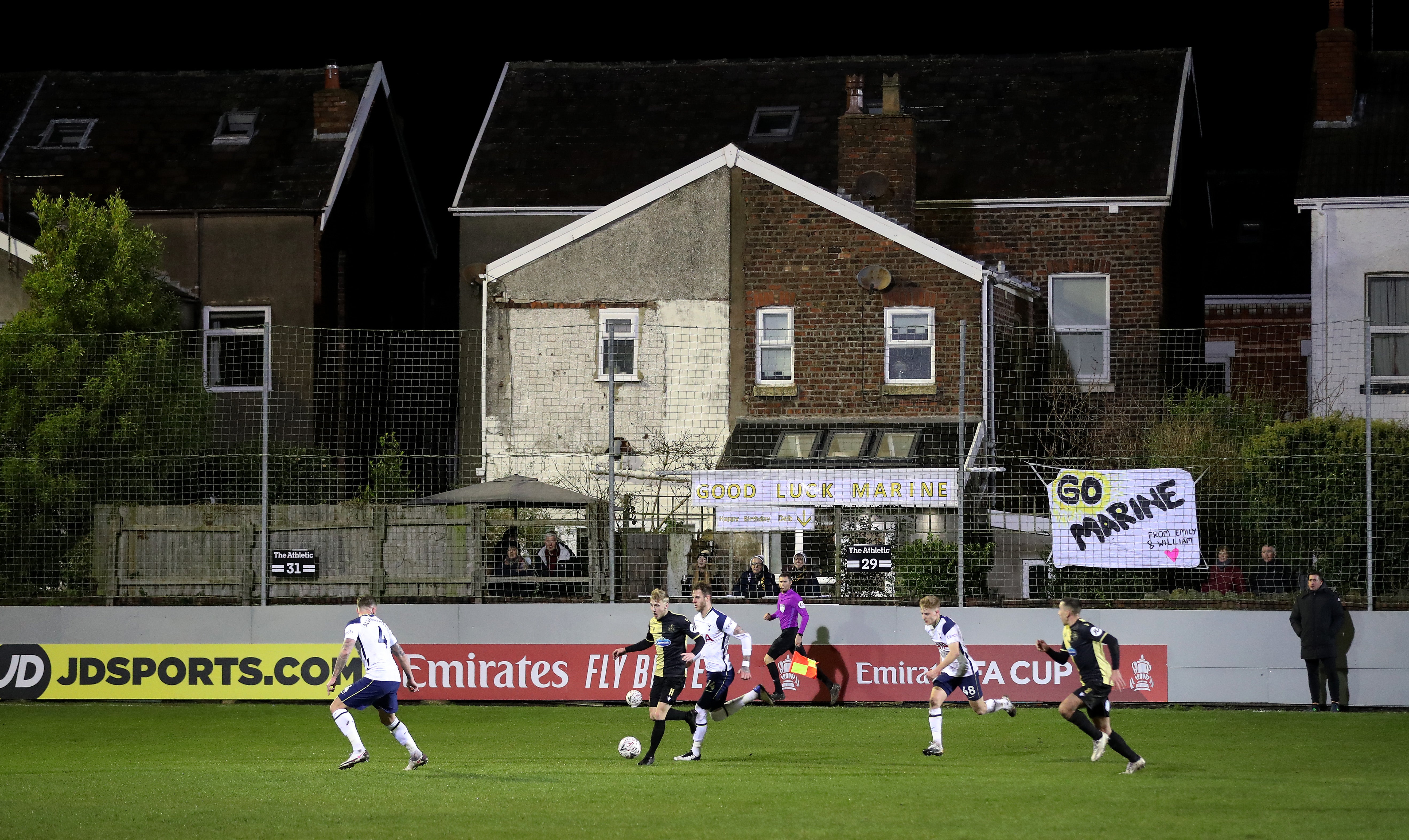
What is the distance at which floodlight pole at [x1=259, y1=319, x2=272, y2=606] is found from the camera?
2295cm

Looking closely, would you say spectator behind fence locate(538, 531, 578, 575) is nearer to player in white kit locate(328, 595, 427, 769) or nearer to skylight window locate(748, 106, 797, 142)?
player in white kit locate(328, 595, 427, 769)

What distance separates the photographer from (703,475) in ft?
80.2

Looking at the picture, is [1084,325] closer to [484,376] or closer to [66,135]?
[484,376]

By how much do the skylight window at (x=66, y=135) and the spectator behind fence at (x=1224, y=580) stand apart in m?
26.4

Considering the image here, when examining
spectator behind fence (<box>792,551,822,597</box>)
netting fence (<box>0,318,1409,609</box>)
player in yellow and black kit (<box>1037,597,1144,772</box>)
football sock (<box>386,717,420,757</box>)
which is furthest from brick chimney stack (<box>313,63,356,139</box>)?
player in yellow and black kit (<box>1037,597,1144,772</box>)

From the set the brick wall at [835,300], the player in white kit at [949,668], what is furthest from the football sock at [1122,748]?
the brick wall at [835,300]

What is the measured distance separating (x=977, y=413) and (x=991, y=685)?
7.75 m

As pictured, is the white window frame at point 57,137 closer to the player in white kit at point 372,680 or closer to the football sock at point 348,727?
the player in white kit at point 372,680

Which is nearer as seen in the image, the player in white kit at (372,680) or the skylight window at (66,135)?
the player in white kit at (372,680)

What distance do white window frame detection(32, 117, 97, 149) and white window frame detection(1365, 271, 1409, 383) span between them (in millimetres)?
26401

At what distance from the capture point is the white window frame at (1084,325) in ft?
105

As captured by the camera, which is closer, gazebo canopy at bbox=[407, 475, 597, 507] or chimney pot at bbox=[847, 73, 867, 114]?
gazebo canopy at bbox=[407, 475, 597, 507]

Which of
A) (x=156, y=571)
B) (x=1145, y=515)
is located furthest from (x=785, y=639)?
(x=156, y=571)

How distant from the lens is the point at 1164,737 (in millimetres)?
18188
